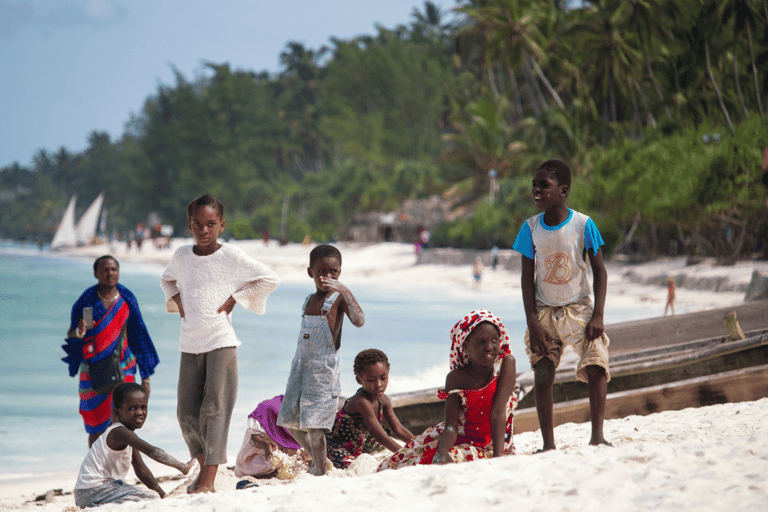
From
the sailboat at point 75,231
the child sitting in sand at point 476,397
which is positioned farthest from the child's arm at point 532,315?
the sailboat at point 75,231

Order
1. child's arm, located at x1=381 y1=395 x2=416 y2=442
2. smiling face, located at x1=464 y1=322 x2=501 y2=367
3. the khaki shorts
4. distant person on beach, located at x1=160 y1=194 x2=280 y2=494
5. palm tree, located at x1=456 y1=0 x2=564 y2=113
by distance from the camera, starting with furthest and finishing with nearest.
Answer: palm tree, located at x1=456 y1=0 x2=564 y2=113, child's arm, located at x1=381 y1=395 x2=416 y2=442, distant person on beach, located at x1=160 y1=194 x2=280 y2=494, the khaki shorts, smiling face, located at x1=464 y1=322 x2=501 y2=367

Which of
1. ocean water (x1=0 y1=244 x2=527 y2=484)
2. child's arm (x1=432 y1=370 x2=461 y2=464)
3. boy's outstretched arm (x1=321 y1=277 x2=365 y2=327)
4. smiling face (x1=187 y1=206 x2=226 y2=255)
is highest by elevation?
smiling face (x1=187 y1=206 x2=226 y2=255)

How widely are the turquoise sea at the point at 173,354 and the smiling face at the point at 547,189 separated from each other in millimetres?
4704

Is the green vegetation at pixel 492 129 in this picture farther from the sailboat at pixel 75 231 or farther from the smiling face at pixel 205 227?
the smiling face at pixel 205 227

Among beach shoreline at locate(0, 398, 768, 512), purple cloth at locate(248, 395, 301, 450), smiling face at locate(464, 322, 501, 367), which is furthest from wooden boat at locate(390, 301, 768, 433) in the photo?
smiling face at locate(464, 322, 501, 367)

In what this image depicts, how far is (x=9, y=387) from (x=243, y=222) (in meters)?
42.9

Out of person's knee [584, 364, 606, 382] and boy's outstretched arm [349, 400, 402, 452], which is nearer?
person's knee [584, 364, 606, 382]

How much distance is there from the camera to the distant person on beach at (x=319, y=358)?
3707 millimetres

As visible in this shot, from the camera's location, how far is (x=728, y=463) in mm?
2861

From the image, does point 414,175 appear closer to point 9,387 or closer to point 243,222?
point 243,222

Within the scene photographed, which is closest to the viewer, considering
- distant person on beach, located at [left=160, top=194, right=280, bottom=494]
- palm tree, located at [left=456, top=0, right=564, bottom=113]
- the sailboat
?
distant person on beach, located at [left=160, top=194, right=280, bottom=494]

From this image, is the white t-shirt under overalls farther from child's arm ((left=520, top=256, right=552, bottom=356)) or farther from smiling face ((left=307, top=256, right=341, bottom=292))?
child's arm ((left=520, top=256, right=552, bottom=356))

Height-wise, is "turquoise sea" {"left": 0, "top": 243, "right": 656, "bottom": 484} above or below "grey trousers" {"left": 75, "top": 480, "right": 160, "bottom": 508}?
below

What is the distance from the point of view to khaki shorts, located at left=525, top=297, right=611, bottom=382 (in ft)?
11.3
